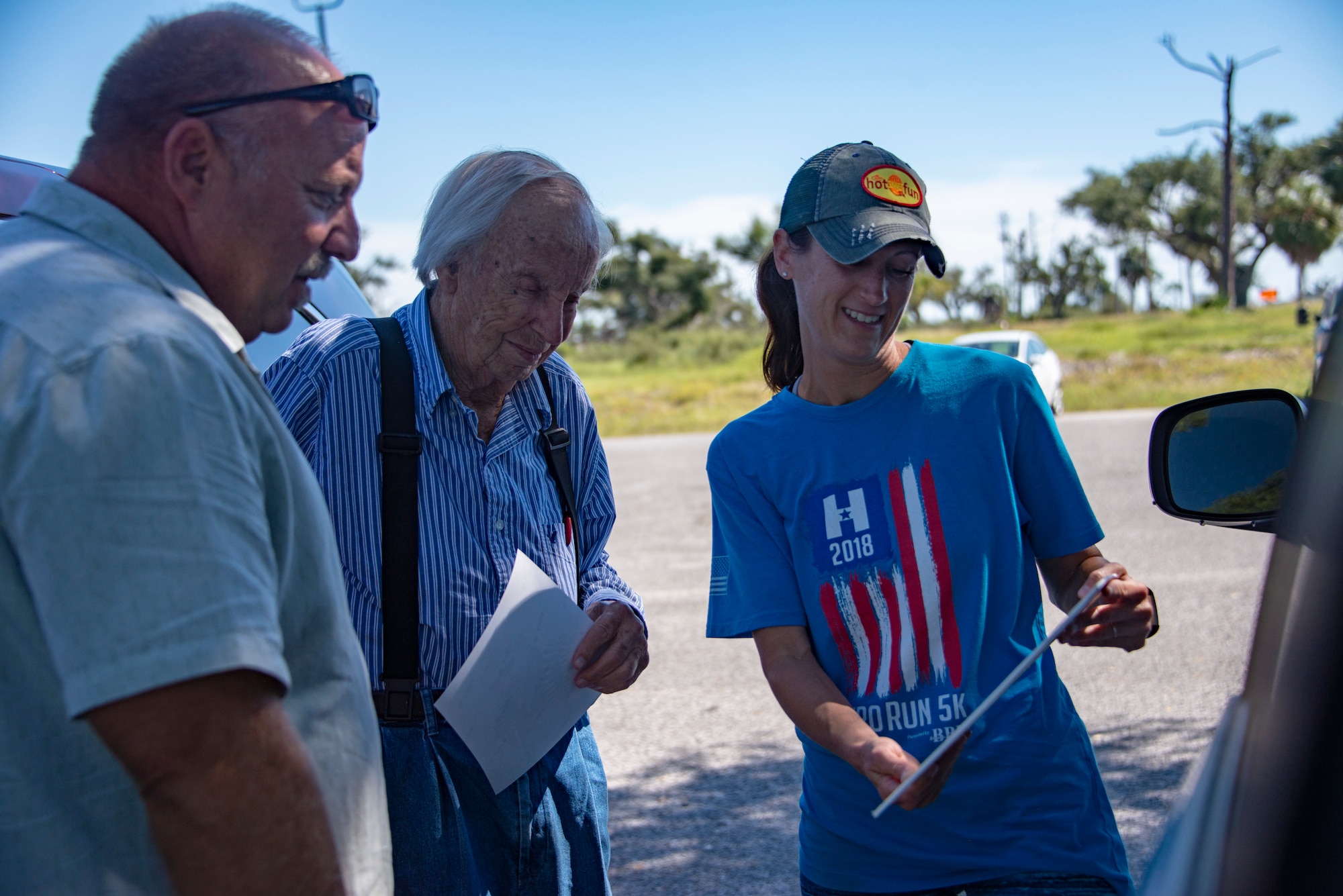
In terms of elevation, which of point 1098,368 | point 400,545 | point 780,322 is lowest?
point 1098,368

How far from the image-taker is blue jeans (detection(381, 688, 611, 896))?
1979 mm

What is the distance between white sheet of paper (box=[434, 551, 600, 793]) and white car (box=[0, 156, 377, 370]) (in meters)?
1.17

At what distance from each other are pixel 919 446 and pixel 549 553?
0.80 meters

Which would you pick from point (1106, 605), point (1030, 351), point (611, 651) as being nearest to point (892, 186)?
point (1106, 605)

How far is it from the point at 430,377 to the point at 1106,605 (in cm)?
132

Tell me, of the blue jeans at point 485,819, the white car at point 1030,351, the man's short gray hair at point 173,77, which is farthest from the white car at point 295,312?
the white car at point 1030,351

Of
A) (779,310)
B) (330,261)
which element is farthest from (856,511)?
(330,261)

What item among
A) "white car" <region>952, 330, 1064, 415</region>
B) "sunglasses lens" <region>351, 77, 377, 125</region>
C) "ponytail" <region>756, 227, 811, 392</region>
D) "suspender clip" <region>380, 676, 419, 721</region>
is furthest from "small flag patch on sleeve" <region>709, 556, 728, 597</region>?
"white car" <region>952, 330, 1064, 415</region>

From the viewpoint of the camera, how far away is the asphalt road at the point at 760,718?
12.5ft

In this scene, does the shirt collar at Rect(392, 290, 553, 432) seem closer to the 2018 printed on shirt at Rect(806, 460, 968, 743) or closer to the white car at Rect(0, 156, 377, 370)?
the white car at Rect(0, 156, 377, 370)

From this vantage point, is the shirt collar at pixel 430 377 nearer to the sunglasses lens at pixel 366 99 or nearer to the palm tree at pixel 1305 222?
the sunglasses lens at pixel 366 99

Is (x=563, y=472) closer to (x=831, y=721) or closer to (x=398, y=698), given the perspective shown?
(x=398, y=698)

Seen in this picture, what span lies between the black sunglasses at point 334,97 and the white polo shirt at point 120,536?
159 mm

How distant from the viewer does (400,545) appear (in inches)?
78.7
